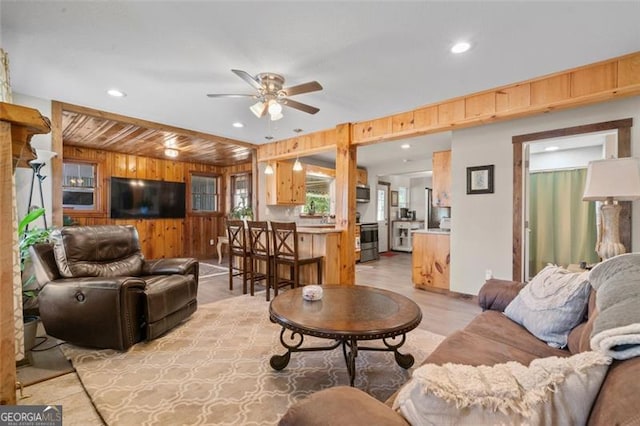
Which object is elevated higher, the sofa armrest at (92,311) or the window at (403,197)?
the window at (403,197)

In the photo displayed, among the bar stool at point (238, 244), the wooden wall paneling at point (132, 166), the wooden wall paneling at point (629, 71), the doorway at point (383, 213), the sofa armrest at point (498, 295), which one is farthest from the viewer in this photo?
the doorway at point (383, 213)

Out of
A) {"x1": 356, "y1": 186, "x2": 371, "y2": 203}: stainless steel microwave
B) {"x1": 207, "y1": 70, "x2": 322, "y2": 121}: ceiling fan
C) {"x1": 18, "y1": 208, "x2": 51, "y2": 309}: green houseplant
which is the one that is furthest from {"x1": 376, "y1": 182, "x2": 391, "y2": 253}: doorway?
{"x1": 18, "y1": 208, "x2": 51, "y2": 309}: green houseplant

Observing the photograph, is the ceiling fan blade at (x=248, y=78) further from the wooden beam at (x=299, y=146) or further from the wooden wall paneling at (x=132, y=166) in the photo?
the wooden wall paneling at (x=132, y=166)

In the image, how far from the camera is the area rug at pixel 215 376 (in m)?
1.66

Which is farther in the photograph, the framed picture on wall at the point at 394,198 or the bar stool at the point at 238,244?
the framed picture on wall at the point at 394,198

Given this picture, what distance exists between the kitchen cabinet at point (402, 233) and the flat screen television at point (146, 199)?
224 inches

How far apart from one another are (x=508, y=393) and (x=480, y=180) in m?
3.53

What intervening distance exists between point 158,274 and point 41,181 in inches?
65.7

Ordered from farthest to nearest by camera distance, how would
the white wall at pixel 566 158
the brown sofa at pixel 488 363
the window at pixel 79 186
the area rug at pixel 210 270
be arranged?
the window at pixel 79 186 → the area rug at pixel 210 270 → the white wall at pixel 566 158 → the brown sofa at pixel 488 363

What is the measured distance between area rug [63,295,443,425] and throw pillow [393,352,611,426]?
1245 millimetres

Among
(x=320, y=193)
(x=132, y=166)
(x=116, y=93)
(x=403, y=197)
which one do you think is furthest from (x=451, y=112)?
(x=132, y=166)

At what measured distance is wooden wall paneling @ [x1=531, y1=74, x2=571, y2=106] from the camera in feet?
8.57

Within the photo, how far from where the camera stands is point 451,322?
3.02m

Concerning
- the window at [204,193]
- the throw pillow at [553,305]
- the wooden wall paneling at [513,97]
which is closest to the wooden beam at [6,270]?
the throw pillow at [553,305]
